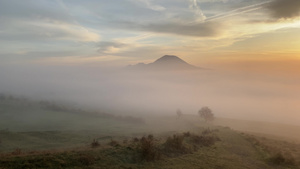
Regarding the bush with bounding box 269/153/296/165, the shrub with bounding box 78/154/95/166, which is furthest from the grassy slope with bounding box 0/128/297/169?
the bush with bounding box 269/153/296/165

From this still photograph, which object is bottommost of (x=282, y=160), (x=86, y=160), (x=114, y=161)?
(x=282, y=160)

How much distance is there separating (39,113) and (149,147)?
164 m

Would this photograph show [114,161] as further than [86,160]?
Yes

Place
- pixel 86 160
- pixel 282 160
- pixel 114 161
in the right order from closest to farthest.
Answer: pixel 86 160, pixel 114 161, pixel 282 160

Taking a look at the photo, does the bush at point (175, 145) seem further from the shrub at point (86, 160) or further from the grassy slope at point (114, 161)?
the shrub at point (86, 160)

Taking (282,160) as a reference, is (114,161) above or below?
above

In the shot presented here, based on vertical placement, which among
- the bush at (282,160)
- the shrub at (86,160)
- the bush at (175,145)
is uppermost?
the shrub at (86,160)

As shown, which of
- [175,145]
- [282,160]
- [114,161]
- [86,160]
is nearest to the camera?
[86,160]

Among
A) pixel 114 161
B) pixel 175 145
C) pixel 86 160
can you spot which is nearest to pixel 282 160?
pixel 175 145

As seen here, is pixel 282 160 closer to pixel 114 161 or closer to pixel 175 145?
pixel 175 145

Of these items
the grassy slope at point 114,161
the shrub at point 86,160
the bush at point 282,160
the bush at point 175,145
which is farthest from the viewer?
the bush at point 175,145

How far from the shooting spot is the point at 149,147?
25.0 metres

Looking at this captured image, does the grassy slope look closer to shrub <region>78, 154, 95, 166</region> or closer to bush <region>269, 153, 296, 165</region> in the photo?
shrub <region>78, 154, 95, 166</region>

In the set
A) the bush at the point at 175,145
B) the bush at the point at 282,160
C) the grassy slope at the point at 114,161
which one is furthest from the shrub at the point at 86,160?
the bush at the point at 282,160
